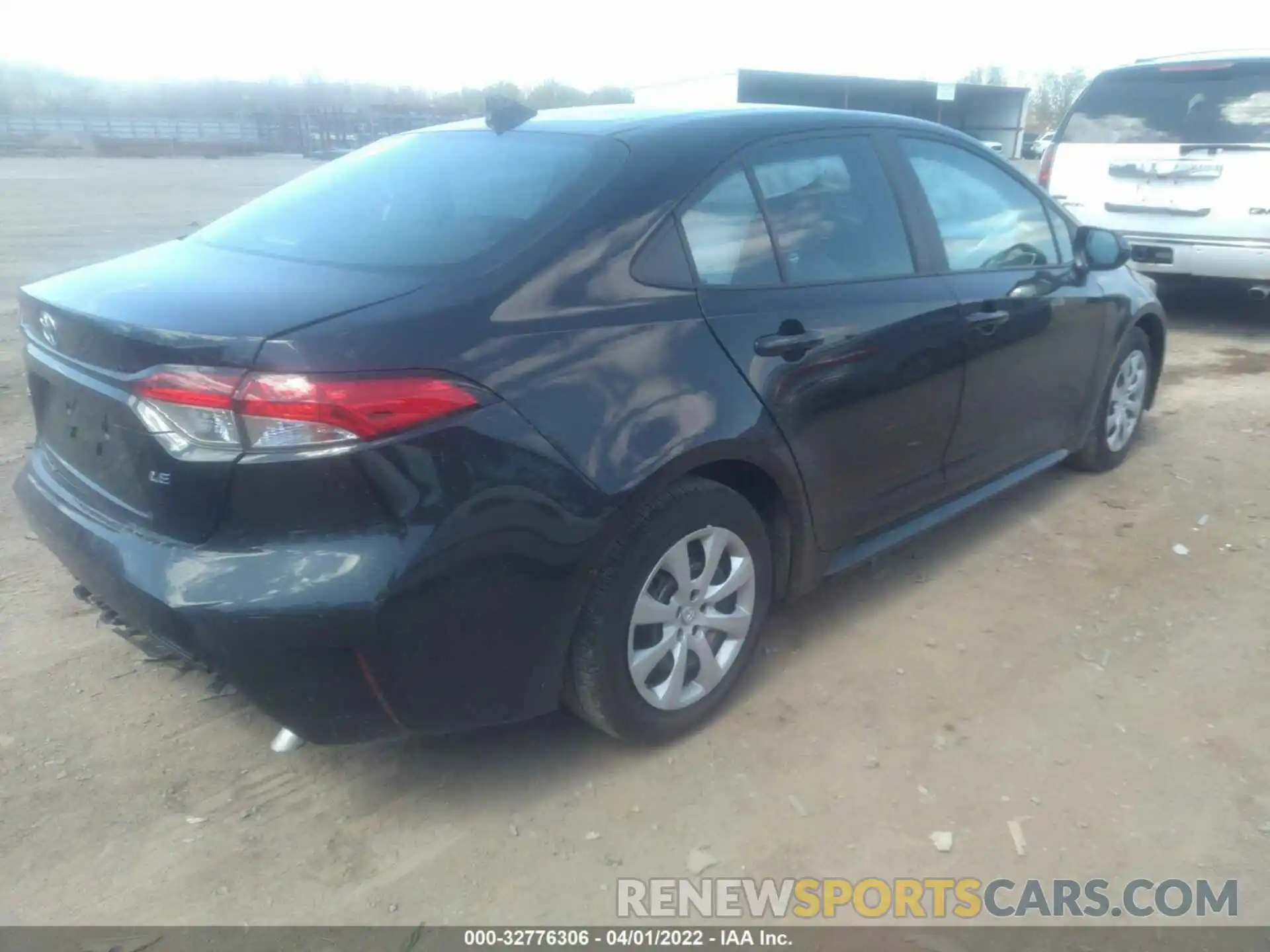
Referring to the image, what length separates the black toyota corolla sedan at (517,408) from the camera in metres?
2.22

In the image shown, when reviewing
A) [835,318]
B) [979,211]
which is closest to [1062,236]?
[979,211]

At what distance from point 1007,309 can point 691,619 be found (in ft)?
6.07

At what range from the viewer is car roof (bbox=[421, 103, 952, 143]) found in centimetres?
305

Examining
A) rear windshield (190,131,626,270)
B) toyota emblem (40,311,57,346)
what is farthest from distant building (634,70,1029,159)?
toyota emblem (40,311,57,346)

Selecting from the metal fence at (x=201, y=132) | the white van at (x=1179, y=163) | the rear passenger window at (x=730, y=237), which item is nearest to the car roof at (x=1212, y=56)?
the white van at (x=1179, y=163)

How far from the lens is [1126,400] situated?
4988mm

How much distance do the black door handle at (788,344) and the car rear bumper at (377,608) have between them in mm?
784

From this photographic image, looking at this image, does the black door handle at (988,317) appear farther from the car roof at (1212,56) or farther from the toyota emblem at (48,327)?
the car roof at (1212,56)

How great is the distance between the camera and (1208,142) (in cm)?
742

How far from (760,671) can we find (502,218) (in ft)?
5.39

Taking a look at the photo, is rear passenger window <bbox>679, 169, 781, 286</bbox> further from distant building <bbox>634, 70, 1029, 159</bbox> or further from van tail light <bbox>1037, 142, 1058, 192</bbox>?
distant building <bbox>634, 70, 1029, 159</bbox>

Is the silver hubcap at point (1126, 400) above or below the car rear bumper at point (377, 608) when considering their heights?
below

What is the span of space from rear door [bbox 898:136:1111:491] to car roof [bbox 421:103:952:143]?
32cm

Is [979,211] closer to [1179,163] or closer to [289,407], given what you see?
[289,407]
